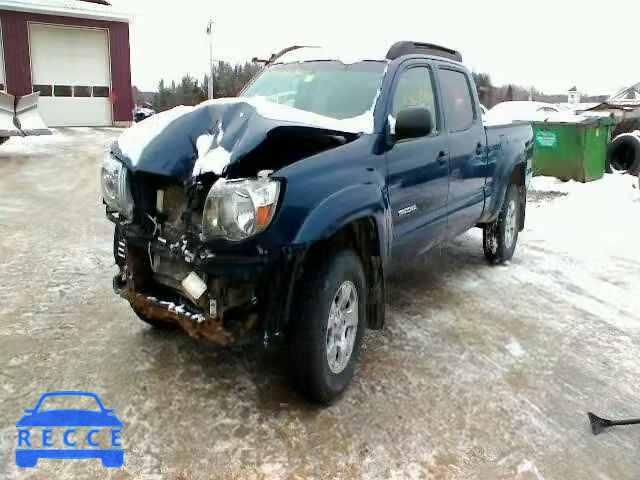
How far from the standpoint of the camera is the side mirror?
3553 mm

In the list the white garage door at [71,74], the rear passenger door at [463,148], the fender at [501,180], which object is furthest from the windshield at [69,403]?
the white garage door at [71,74]

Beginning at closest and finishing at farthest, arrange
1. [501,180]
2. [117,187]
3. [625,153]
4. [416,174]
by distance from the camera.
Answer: [117,187] < [416,174] < [501,180] < [625,153]

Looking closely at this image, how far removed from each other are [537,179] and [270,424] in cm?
1043

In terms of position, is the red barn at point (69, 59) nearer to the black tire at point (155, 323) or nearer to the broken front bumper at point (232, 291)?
the black tire at point (155, 323)

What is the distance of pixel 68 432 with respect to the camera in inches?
115

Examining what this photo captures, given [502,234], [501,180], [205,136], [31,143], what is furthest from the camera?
[31,143]

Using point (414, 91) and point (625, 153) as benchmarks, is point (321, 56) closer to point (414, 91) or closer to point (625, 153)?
point (414, 91)

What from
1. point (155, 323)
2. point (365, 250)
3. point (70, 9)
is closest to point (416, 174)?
point (365, 250)

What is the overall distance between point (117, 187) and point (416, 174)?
1.92 m

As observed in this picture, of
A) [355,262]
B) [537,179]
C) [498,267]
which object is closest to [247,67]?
[537,179]

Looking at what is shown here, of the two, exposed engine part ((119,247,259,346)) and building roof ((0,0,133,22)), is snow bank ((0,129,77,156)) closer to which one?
building roof ((0,0,133,22))

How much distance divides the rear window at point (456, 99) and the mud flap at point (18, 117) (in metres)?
11.6

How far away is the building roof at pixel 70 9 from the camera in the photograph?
59.8 feet

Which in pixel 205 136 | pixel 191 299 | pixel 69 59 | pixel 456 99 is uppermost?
pixel 69 59
